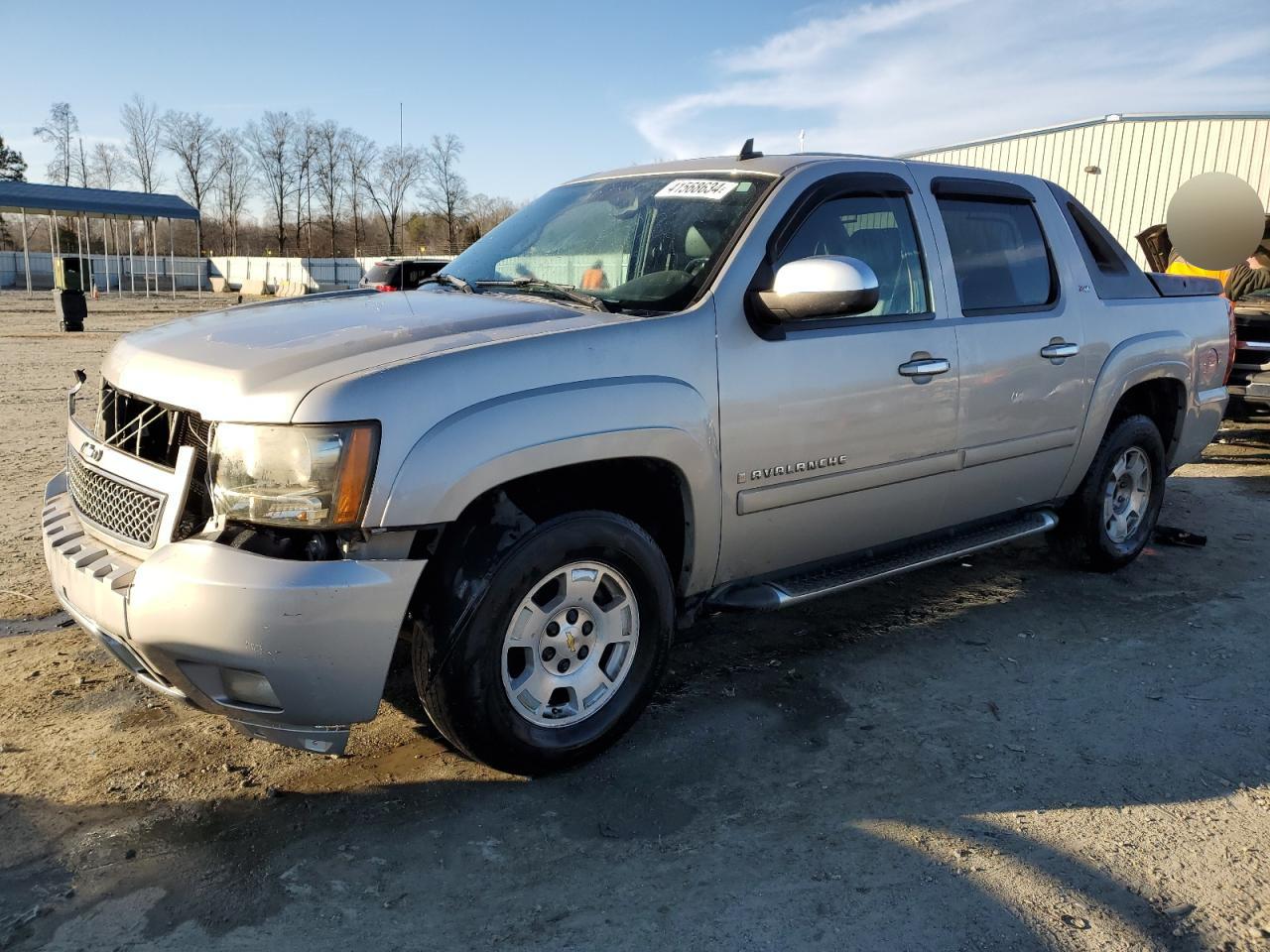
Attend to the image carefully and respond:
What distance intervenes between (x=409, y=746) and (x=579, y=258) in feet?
6.21

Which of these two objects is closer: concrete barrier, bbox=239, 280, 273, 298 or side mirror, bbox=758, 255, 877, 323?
side mirror, bbox=758, 255, 877, 323

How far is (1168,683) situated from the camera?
3.88 metres

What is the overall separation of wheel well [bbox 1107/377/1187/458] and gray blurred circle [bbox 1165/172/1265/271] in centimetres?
517

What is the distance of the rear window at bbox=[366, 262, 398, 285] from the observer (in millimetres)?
20689

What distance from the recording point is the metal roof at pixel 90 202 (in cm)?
3125

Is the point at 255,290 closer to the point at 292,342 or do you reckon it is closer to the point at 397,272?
the point at 397,272

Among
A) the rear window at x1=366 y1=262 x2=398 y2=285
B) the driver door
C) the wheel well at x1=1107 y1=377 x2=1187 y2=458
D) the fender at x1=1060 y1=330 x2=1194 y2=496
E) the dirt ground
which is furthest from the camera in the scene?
the rear window at x1=366 y1=262 x2=398 y2=285

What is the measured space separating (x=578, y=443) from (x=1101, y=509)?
11.0 ft

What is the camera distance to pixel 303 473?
8.23ft

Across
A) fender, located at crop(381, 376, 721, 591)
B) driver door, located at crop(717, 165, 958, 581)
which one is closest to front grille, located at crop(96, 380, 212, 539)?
fender, located at crop(381, 376, 721, 591)

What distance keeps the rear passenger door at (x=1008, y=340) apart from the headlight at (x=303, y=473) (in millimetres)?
2483

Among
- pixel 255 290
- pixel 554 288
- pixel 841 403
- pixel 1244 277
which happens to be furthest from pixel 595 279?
pixel 255 290

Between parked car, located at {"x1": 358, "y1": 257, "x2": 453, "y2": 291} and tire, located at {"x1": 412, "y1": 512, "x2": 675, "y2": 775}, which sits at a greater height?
parked car, located at {"x1": 358, "y1": 257, "x2": 453, "y2": 291}

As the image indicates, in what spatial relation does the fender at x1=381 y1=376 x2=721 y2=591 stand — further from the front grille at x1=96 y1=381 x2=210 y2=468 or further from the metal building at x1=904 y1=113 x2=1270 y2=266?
the metal building at x1=904 y1=113 x2=1270 y2=266
